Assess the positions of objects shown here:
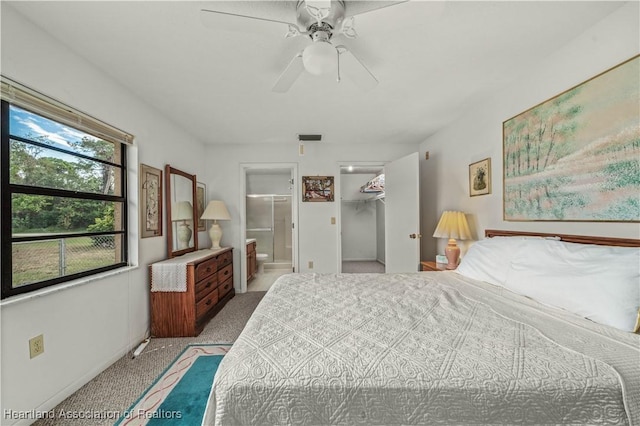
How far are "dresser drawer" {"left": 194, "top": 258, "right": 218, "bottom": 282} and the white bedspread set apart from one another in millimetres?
1715

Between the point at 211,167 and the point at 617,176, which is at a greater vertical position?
the point at 211,167

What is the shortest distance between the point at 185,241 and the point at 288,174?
3.16 m

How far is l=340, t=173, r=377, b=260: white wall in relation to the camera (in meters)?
6.48

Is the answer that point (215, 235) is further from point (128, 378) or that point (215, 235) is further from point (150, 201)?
point (128, 378)

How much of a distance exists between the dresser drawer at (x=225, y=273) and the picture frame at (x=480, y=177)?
3205 mm

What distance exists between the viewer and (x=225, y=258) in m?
3.38

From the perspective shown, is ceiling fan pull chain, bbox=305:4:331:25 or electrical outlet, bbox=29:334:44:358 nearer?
ceiling fan pull chain, bbox=305:4:331:25

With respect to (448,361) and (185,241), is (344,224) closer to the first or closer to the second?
(185,241)

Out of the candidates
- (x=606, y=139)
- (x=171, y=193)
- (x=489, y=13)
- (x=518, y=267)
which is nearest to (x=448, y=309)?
(x=518, y=267)

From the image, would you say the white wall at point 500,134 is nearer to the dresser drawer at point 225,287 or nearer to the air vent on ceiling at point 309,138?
the air vent on ceiling at point 309,138

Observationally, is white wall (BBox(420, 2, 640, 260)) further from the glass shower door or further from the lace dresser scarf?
the glass shower door

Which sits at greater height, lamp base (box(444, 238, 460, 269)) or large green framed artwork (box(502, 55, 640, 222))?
large green framed artwork (box(502, 55, 640, 222))


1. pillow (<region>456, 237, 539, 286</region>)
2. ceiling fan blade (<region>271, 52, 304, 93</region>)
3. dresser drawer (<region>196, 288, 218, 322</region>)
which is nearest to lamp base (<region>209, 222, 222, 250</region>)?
dresser drawer (<region>196, 288, 218, 322</region>)

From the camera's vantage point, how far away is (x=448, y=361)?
34.5 inches
